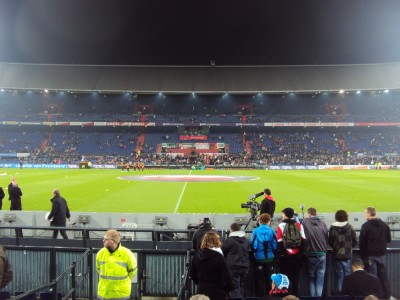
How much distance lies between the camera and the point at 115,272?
5.37 metres

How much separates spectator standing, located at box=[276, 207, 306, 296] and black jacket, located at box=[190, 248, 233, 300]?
Result: 216 centimetres

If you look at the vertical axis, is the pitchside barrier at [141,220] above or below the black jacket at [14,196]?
below

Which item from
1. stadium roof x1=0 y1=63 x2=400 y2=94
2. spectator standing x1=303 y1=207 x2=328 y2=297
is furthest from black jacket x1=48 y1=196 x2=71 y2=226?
stadium roof x1=0 y1=63 x2=400 y2=94

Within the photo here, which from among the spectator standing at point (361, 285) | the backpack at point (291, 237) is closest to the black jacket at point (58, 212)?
the backpack at point (291, 237)

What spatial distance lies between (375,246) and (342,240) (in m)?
0.74

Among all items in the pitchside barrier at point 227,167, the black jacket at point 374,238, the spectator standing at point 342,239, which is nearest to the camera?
the spectator standing at point 342,239

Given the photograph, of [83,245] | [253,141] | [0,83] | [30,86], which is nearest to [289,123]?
[253,141]

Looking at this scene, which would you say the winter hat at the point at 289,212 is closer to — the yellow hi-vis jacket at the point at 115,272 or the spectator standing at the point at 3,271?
the yellow hi-vis jacket at the point at 115,272

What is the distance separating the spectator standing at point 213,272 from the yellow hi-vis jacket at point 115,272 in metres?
1.09

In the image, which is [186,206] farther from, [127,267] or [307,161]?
[307,161]

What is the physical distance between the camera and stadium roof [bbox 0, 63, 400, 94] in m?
→ 70.1

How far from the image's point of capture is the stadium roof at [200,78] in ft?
230

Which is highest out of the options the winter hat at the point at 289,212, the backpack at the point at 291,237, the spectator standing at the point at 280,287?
the winter hat at the point at 289,212

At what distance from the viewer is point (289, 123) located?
2704 inches
